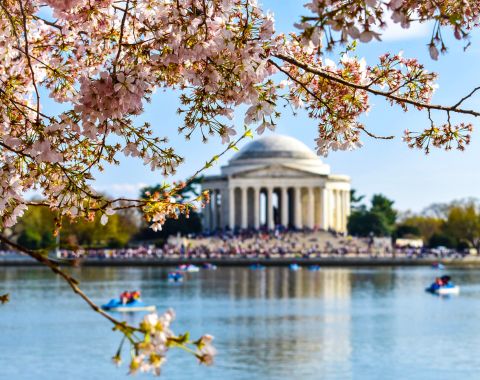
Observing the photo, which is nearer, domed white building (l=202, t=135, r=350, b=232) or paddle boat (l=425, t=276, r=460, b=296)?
paddle boat (l=425, t=276, r=460, b=296)

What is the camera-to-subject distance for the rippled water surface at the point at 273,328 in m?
35.5

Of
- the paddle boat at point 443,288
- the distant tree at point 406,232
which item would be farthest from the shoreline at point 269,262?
the paddle boat at point 443,288

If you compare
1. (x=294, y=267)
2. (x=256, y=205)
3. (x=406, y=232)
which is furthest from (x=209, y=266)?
(x=406, y=232)

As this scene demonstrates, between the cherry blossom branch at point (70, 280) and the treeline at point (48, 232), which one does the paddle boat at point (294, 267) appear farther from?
the cherry blossom branch at point (70, 280)

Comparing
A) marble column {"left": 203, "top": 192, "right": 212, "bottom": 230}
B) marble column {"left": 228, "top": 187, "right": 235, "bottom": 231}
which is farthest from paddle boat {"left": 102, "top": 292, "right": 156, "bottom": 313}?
marble column {"left": 203, "top": 192, "right": 212, "bottom": 230}

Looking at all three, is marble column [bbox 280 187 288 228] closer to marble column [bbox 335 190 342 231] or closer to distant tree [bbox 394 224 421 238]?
marble column [bbox 335 190 342 231]

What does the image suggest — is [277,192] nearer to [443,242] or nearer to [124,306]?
[443,242]

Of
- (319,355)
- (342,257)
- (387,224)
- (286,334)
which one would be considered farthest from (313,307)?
(387,224)

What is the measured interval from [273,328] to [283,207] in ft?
321

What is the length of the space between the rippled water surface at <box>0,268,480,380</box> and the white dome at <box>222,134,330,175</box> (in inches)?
2733

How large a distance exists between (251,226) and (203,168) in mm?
136776

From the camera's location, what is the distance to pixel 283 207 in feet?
476

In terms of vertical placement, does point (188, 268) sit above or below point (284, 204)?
below

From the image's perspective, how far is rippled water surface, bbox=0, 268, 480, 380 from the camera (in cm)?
3547
